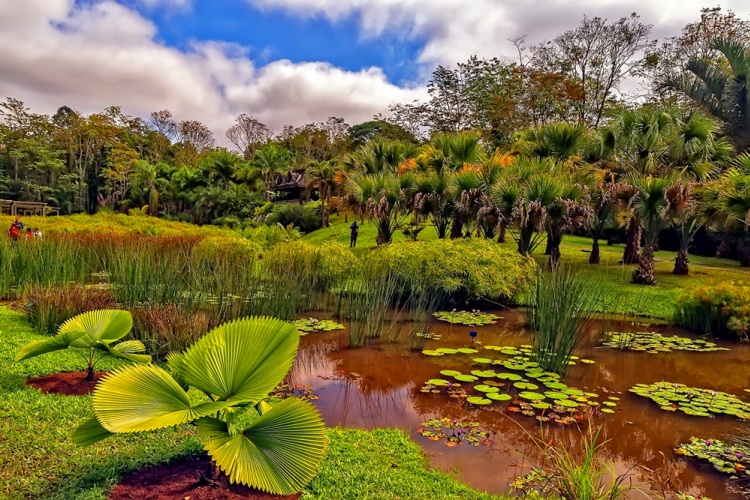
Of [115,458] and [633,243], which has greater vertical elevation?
[633,243]

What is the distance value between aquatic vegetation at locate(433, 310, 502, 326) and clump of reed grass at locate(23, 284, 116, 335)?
5.33 meters

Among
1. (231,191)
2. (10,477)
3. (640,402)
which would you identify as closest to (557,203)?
(640,402)

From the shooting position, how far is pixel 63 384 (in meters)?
4.06

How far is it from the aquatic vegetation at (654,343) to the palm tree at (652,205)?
426cm

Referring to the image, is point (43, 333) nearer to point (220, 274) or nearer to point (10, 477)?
point (220, 274)

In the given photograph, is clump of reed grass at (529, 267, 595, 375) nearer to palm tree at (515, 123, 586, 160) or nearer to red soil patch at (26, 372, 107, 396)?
red soil patch at (26, 372, 107, 396)

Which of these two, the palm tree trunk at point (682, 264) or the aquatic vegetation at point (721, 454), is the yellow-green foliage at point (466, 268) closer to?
the aquatic vegetation at point (721, 454)

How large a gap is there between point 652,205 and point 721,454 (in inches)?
342

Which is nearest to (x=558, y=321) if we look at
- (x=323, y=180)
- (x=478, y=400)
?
(x=478, y=400)

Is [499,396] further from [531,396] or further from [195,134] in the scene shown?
[195,134]

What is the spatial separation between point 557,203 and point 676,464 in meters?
8.71

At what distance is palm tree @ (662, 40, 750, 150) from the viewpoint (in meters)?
13.8

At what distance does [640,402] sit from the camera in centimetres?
501

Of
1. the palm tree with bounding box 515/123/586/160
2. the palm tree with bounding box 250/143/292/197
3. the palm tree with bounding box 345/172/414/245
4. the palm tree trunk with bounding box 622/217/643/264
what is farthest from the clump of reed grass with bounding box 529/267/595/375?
the palm tree with bounding box 250/143/292/197
